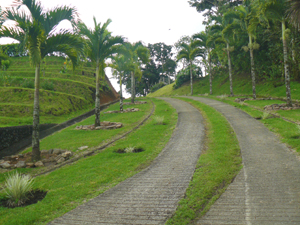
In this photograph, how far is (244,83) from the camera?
3272cm

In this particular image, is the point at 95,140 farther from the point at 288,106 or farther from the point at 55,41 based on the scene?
the point at 288,106

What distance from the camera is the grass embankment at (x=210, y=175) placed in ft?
16.8

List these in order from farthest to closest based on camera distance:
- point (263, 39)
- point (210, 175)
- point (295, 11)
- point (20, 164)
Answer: point (263, 39), point (295, 11), point (20, 164), point (210, 175)

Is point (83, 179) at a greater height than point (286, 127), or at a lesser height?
lesser

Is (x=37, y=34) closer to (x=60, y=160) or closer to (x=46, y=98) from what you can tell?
(x=60, y=160)

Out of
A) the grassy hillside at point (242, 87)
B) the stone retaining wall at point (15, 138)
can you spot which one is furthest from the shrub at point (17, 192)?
the grassy hillside at point (242, 87)

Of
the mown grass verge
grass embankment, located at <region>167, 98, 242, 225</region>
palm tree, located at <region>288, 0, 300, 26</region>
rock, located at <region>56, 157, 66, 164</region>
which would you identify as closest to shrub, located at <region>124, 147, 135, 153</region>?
rock, located at <region>56, 157, 66, 164</region>

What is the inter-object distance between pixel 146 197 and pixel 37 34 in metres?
8.07

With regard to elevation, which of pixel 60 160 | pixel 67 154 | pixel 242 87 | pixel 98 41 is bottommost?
pixel 60 160

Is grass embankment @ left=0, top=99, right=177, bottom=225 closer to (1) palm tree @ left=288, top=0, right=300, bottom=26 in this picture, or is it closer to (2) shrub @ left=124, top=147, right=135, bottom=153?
(2) shrub @ left=124, top=147, right=135, bottom=153

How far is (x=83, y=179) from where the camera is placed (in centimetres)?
731

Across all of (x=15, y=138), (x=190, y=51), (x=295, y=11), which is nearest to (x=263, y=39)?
(x=190, y=51)

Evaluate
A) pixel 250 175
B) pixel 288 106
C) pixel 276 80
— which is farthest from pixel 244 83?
pixel 250 175

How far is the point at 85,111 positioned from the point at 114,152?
14.6m
